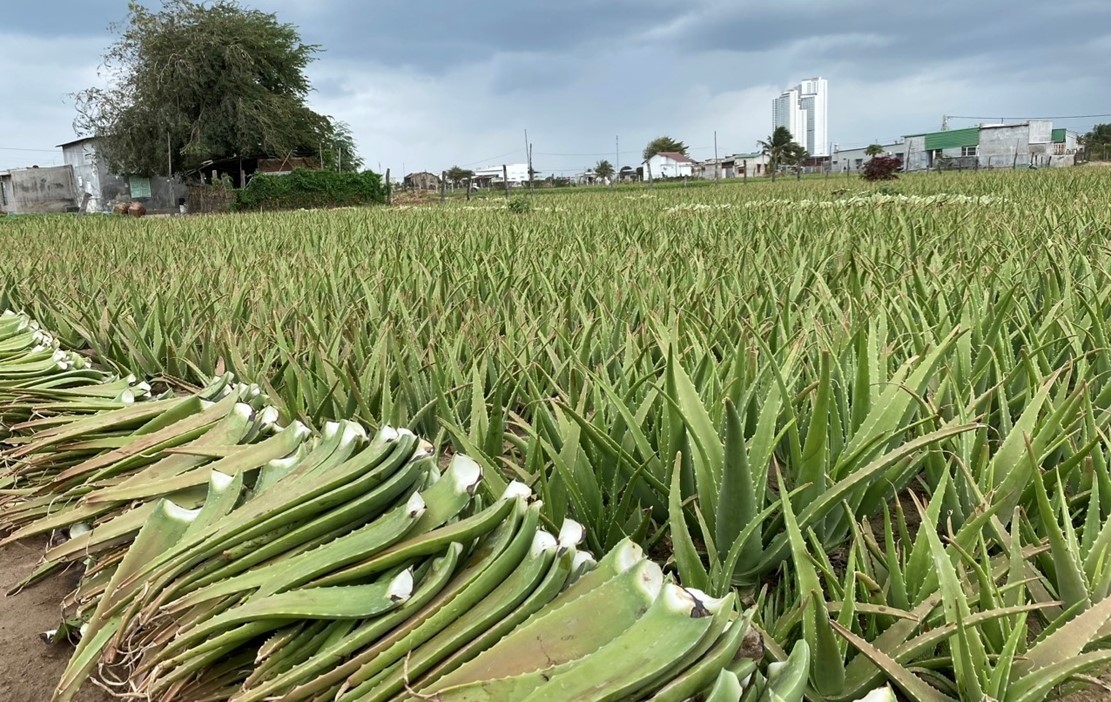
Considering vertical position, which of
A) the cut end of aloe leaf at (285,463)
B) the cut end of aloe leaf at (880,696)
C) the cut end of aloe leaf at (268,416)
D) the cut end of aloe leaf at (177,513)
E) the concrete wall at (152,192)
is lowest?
the cut end of aloe leaf at (880,696)

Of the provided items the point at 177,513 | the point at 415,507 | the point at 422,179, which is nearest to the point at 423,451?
the point at 415,507

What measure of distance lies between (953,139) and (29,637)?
62044 millimetres

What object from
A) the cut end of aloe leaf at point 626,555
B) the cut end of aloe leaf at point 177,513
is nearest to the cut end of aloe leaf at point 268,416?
the cut end of aloe leaf at point 177,513

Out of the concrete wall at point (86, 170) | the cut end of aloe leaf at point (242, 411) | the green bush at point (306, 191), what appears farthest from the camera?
the concrete wall at point (86, 170)

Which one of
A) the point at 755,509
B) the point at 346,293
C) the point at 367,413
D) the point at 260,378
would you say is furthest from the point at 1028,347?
the point at 346,293

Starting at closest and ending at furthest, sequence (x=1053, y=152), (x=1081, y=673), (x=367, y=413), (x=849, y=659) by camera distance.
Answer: (x=1081, y=673)
(x=849, y=659)
(x=367, y=413)
(x=1053, y=152)

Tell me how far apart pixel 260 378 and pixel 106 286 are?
2174 millimetres

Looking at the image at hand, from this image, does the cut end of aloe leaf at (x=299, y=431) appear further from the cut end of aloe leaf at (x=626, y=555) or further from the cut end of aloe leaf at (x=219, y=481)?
the cut end of aloe leaf at (x=626, y=555)

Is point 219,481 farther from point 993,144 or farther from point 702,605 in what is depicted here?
point 993,144

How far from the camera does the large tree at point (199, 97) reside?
79.2 ft

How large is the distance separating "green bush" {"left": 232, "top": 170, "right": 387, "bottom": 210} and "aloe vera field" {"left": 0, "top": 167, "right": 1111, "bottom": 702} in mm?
18191

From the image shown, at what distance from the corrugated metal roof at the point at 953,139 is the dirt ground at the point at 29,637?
199 ft

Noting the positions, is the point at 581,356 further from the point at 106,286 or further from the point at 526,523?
the point at 106,286

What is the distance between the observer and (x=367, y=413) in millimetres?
1491
